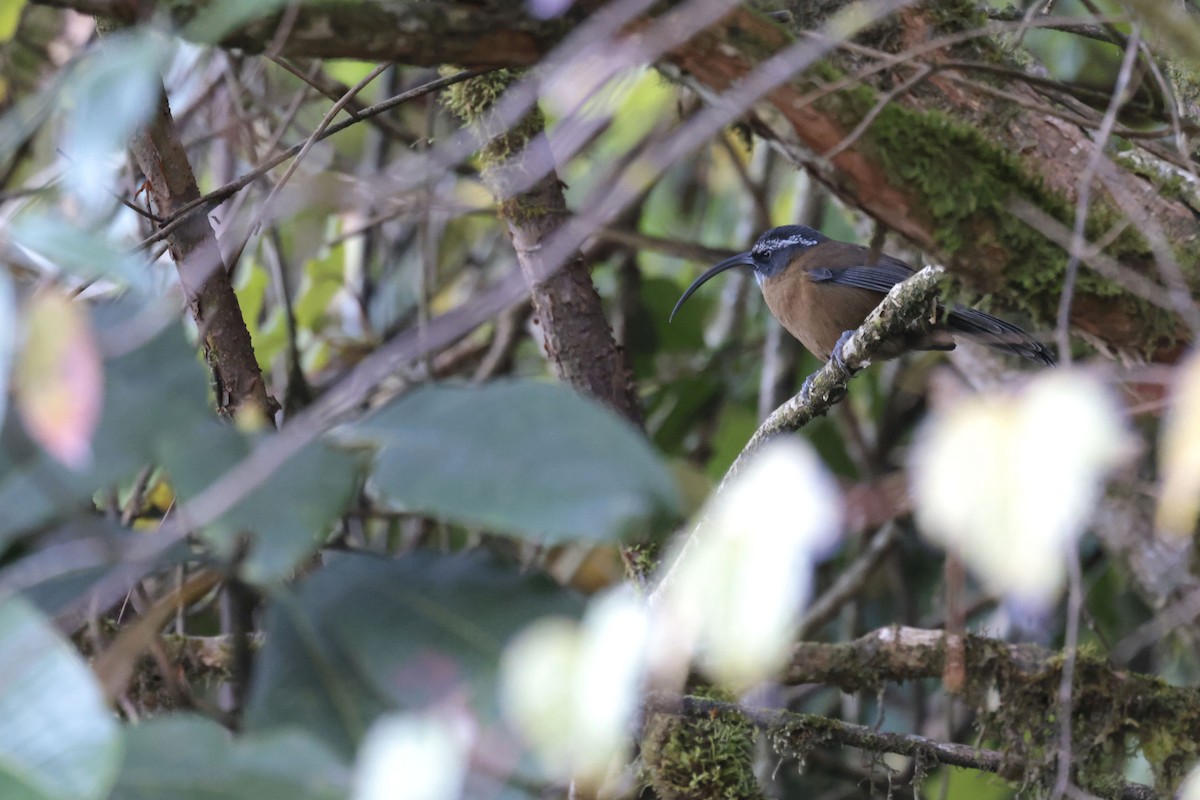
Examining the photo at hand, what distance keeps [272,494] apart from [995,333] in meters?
3.12

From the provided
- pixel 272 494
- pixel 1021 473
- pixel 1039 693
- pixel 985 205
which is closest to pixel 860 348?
pixel 985 205

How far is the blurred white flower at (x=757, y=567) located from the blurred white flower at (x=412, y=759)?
0.25m

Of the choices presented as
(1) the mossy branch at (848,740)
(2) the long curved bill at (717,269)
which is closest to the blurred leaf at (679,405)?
(2) the long curved bill at (717,269)

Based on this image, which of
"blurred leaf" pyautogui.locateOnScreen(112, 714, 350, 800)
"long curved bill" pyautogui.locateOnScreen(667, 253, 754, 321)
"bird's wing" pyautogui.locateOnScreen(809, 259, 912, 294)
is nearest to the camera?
"blurred leaf" pyautogui.locateOnScreen(112, 714, 350, 800)

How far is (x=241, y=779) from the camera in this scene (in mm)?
1157

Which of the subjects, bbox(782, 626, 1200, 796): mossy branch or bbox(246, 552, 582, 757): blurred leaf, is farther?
bbox(782, 626, 1200, 796): mossy branch

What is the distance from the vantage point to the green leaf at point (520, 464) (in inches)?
44.9

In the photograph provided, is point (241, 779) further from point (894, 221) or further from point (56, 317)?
point (894, 221)

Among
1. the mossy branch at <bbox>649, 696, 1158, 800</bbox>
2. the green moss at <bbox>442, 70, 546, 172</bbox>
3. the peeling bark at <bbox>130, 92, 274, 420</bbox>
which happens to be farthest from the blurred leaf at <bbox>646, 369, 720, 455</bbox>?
the peeling bark at <bbox>130, 92, 274, 420</bbox>

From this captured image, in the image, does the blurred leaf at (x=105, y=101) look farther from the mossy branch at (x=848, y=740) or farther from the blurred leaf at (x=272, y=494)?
the mossy branch at (x=848, y=740)

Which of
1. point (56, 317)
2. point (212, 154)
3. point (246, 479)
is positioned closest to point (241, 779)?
point (246, 479)

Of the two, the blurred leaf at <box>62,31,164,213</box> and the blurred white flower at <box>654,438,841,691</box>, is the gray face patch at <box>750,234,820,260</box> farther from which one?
the blurred leaf at <box>62,31,164,213</box>

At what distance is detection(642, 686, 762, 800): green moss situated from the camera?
10.2ft

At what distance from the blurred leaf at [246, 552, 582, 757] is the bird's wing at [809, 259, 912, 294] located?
3.87m
